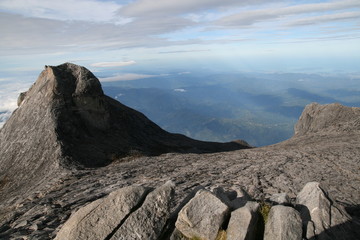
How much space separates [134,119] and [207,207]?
46.2 m

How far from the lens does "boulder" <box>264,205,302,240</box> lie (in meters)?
9.65

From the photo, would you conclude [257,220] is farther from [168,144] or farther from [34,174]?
Answer: [168,144]

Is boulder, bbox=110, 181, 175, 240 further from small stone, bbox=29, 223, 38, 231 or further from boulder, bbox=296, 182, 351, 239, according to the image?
small stone, bbox=29, 223, 38, 231

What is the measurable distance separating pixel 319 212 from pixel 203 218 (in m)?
4.82

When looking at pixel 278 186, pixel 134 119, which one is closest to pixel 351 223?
pixel 278 186

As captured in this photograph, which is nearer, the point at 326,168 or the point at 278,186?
the point at 278,186

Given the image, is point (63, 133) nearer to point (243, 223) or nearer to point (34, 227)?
point (34, 227)

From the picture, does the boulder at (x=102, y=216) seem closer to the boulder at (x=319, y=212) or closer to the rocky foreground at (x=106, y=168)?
the rocky foreground at (x=106, y=168)

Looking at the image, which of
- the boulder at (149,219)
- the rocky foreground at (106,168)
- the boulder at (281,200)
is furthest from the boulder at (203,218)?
the boulder at (281,200)

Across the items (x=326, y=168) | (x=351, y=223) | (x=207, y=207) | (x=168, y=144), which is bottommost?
(x=168, y=144)

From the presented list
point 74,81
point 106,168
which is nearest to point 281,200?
point 106,168

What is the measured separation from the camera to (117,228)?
10.2 m

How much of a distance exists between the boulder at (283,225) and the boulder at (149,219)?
12.5ft

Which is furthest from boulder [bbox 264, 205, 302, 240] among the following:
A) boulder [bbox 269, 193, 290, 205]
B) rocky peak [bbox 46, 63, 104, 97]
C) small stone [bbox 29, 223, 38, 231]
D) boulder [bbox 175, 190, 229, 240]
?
rocky peak [bbox 46, 63, 104, 97]
